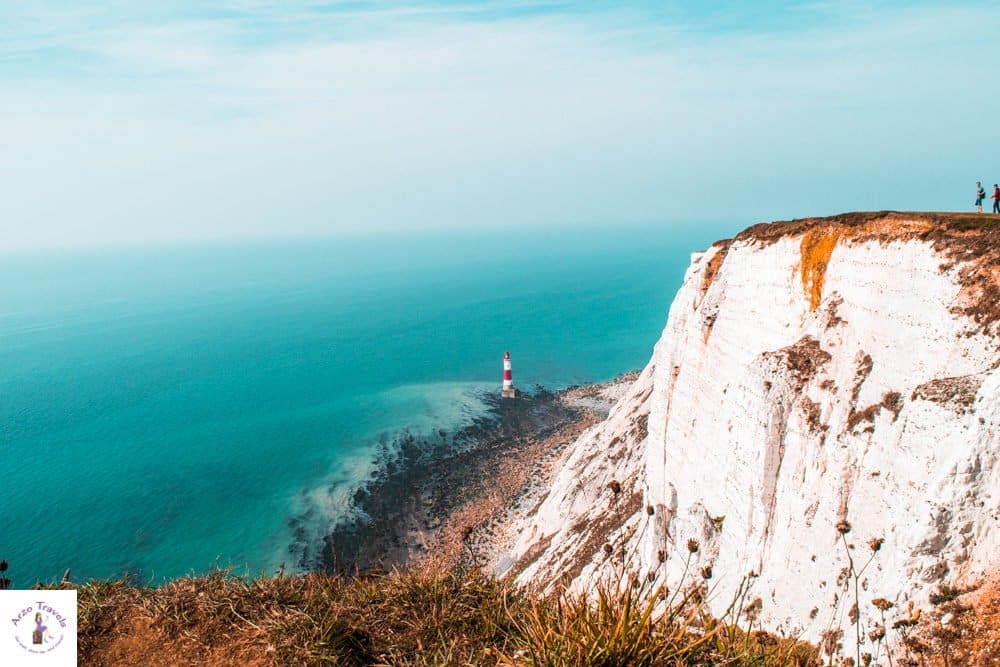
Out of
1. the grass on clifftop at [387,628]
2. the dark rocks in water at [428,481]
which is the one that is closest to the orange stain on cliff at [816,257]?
the grass on clifftop at [387,628]

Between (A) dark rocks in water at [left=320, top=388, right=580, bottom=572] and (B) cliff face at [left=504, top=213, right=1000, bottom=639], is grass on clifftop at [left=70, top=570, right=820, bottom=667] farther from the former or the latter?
(A) dark rocks in water at [left=320, top=388, right=580, bottom=572]

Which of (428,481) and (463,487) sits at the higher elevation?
(463,487)

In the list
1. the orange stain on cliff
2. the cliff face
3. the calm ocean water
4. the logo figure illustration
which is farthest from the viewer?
the calm ocean water

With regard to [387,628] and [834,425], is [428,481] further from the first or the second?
[387,628]

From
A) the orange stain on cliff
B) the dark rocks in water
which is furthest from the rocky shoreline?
the orange stain on cliff

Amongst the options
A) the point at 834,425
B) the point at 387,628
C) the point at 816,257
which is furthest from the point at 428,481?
the point at 387,628

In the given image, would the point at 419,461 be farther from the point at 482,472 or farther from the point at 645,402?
the point at 645,402

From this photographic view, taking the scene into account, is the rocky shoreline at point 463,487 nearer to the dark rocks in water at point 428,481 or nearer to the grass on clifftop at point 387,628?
the dark rocks in water at point 428,481

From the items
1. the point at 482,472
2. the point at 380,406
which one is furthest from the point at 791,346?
the point at 380,406
